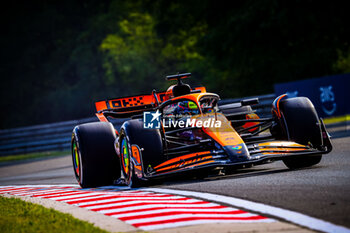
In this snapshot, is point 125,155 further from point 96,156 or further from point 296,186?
point 296,186

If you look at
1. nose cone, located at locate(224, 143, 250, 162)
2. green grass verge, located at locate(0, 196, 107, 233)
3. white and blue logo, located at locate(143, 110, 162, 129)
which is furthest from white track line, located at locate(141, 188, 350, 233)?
white and blue logo, located at locate(143, 110, 162, 129)

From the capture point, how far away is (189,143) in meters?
8.94

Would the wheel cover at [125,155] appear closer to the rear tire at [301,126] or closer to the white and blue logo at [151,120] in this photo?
the white and blue logo at [151,120]

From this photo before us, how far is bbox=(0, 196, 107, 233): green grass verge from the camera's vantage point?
18.1ft

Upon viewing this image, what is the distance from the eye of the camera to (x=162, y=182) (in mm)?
8883

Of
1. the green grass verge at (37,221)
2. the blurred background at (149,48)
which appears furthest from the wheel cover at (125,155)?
the blurred background at (149,48)

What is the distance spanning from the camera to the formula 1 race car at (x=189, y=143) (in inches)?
319

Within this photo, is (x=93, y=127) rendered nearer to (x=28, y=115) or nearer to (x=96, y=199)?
(x=96, y=199)

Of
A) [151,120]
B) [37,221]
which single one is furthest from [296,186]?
[37,221]

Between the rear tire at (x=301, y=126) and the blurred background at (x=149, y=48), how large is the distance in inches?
725

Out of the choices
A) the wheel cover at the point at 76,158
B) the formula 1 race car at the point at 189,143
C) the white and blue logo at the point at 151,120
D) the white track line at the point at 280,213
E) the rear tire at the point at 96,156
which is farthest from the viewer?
the wheel cover at the point at 76,158

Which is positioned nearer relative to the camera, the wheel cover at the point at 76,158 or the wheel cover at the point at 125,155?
the wheel cover at the point at 125,155

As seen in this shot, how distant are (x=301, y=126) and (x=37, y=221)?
4.36 meters

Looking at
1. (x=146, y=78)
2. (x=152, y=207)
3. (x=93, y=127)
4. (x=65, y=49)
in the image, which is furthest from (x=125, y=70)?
(x=152, y=207)
